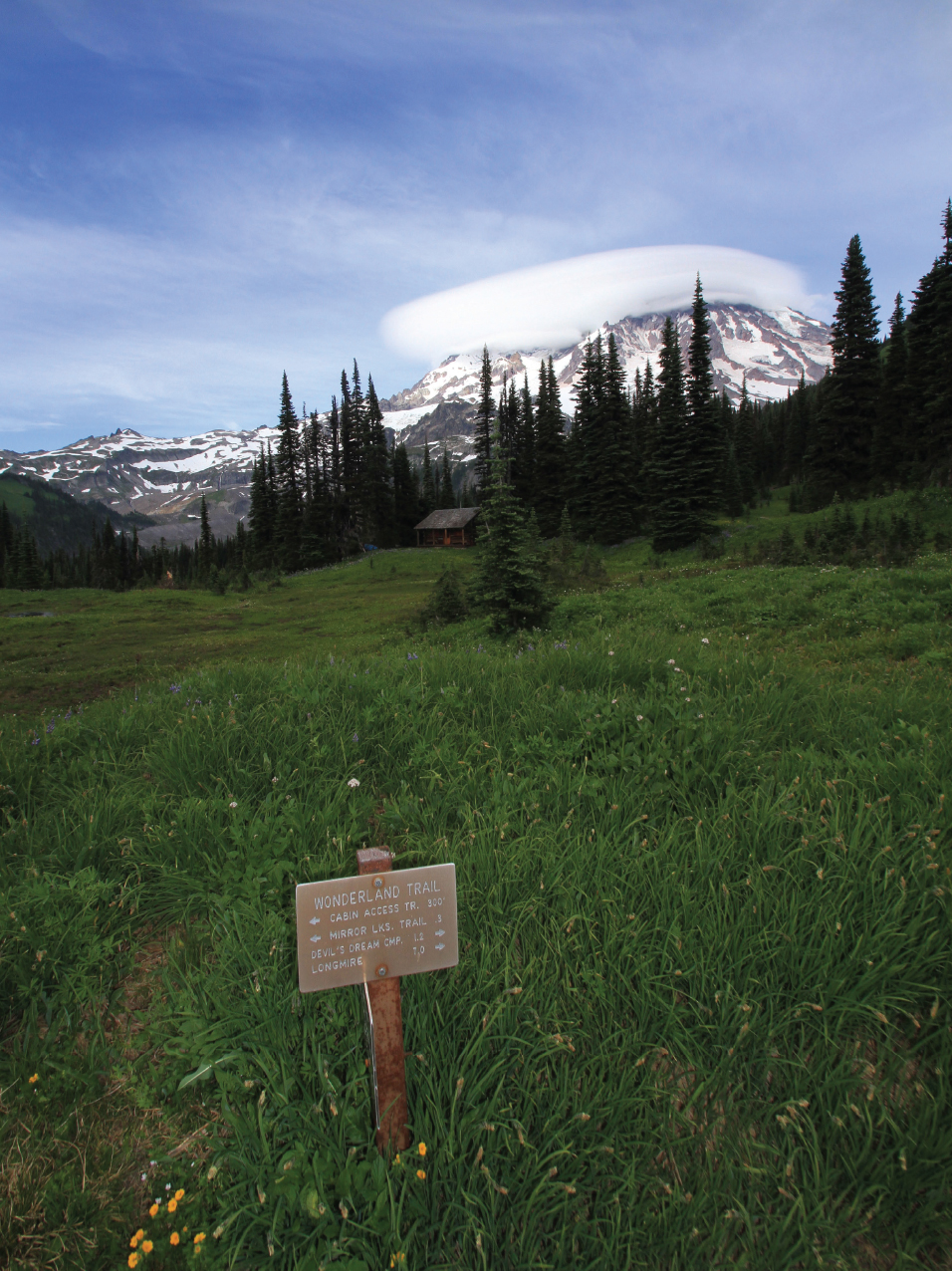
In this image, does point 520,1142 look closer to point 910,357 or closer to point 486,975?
point 486,975

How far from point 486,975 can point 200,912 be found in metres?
1.77

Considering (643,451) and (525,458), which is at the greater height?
(525,458)

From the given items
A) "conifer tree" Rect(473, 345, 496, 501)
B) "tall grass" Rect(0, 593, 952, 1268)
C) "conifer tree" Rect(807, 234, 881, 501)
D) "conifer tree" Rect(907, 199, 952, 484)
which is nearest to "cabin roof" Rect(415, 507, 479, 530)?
"conifer tree" Rect(473, 345, 496, 501)

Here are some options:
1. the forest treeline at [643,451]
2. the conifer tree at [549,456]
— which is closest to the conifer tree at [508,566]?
the forest treeline at [643,451]

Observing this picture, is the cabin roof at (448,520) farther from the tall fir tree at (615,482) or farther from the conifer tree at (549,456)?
the tall fir tree at (615,482)

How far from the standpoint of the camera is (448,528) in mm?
74375

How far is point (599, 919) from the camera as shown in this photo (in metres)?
2.98

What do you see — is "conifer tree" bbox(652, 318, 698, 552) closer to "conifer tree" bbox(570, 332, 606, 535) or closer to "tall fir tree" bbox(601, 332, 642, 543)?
"tall fir tree" bbox(601, 332, 642, 543)

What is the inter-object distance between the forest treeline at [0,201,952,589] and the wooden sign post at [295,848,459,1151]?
12.8m

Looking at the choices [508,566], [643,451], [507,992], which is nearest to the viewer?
[507,992]

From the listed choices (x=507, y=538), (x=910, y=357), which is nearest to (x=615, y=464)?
(x=910, y=357)

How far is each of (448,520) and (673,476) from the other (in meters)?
39.7

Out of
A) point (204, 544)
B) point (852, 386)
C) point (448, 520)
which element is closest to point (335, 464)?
point (448, 520)

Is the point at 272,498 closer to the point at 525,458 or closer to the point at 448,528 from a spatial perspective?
the point at 448,528
